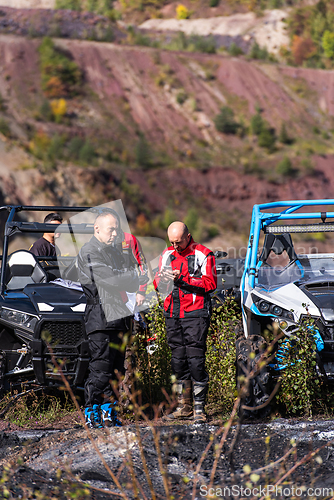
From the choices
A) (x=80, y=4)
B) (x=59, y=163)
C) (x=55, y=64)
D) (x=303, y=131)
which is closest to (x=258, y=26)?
(x=80, y=4)

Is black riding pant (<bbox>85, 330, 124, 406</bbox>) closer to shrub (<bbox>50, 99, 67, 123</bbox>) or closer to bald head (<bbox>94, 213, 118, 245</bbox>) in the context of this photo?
bald head (<bbox>94, 213, 118, 245</bbox>)

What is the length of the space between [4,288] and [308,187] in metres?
41.6

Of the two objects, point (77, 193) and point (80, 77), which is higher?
point (80, 77)

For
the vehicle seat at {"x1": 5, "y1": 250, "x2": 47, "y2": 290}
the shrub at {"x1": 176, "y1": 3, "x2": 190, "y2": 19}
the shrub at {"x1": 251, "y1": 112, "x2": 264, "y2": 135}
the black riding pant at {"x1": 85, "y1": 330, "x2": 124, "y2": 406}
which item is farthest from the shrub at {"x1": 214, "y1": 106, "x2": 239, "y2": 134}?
the black riding pant at {"x1": 85, "y1": 330, "x2": 124, "y2": 406}

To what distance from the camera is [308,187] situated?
44.7 m

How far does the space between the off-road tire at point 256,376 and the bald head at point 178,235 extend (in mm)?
1059

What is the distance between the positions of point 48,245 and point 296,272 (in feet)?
10.2

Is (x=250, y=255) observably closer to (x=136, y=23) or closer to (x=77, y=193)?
(x=77, y=193)

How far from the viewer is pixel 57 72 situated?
5044 cm

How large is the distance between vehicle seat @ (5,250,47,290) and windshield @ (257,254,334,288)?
7.88 feet

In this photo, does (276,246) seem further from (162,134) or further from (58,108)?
(162,134)

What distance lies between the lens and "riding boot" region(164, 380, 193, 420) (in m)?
4.97

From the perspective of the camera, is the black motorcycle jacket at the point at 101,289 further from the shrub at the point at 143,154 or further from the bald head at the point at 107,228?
the shrub at the point at 143,154

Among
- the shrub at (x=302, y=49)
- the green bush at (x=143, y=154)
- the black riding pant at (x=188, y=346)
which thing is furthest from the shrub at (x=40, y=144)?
the shrub at (x=302, y=49)
